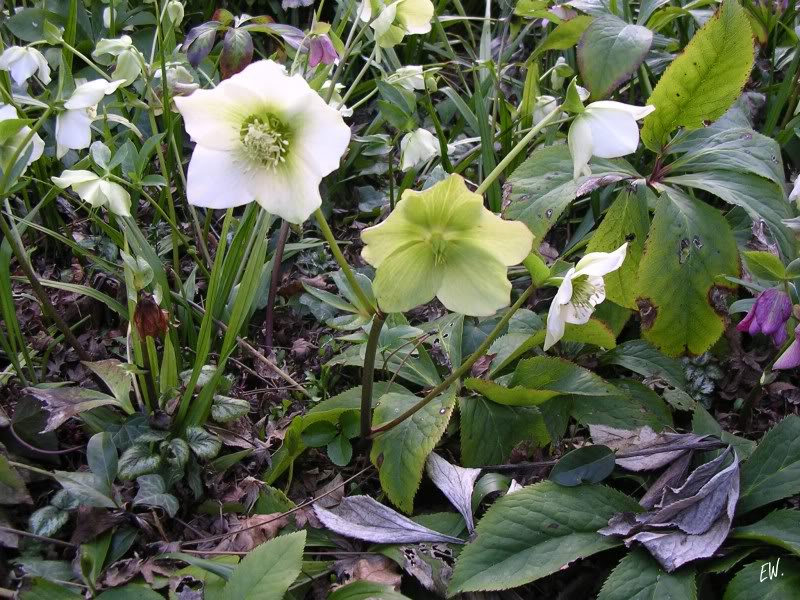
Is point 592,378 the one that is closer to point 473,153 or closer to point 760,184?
point 760,184

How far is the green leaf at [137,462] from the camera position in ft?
3.31

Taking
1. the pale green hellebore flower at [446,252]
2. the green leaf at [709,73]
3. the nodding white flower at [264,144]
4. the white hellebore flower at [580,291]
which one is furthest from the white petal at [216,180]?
the green leaf at [709,73]

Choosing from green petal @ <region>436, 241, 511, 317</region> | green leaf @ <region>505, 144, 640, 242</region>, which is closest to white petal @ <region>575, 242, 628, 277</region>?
green petal @ <region>436, 241, 511, 317</region>

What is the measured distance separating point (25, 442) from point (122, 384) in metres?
0.18

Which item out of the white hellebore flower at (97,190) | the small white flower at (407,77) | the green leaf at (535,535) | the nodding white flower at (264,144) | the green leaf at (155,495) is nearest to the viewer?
the nodding white flower at (264,144)

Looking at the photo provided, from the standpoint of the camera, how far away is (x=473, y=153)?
5.13 ft

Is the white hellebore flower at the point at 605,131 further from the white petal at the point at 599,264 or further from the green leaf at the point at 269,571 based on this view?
the green leaf at the point at 269,571

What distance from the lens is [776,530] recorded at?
0.89 meters

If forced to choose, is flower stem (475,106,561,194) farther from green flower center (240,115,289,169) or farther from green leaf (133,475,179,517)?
green leaf (133,475,179,517)

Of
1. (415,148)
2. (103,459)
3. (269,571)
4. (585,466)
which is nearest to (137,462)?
(103,459)

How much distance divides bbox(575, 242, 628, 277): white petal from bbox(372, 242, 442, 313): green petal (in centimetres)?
18

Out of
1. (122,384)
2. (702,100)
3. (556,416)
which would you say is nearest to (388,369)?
(556,416)

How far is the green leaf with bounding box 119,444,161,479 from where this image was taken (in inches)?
39.7

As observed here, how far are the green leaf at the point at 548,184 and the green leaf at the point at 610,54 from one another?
12cm
